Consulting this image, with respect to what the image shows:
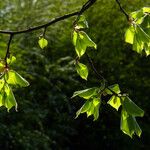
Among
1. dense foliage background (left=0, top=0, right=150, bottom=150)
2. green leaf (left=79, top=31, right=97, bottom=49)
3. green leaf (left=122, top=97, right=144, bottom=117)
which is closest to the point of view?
green leaf (left=122, top=97, right=144, bottom=117)

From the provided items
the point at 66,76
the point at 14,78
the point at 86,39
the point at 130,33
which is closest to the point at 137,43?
the point at 130,33

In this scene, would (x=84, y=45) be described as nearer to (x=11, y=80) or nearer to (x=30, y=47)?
(x=11, y=80)

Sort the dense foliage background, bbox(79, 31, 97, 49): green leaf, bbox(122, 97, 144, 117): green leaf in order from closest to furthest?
1. bbox(122, 97, 144, 117): green leaf
2. bbox(79, 31, 97, 49): green leaf
3. the dense foliage background

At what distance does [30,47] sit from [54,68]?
73cm

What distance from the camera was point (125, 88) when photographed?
1027cm

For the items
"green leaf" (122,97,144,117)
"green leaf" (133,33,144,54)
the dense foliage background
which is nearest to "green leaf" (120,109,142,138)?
"green leaf" (122,97,144,117)

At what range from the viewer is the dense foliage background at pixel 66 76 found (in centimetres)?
896

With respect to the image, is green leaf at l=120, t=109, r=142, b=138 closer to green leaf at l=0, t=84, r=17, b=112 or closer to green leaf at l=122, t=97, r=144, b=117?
green leaf at l=122, t=97, r=144, b=117

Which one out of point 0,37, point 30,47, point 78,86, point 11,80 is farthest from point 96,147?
point 11,80

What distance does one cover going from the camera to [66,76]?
386 inches

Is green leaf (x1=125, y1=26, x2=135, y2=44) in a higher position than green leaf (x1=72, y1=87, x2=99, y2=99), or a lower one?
higher

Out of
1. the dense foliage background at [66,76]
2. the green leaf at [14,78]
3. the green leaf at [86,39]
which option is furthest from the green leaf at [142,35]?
the dense foliage background at [66,76]

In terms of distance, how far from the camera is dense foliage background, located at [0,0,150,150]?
8964 mm

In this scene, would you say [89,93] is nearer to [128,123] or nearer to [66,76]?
[128,123]
